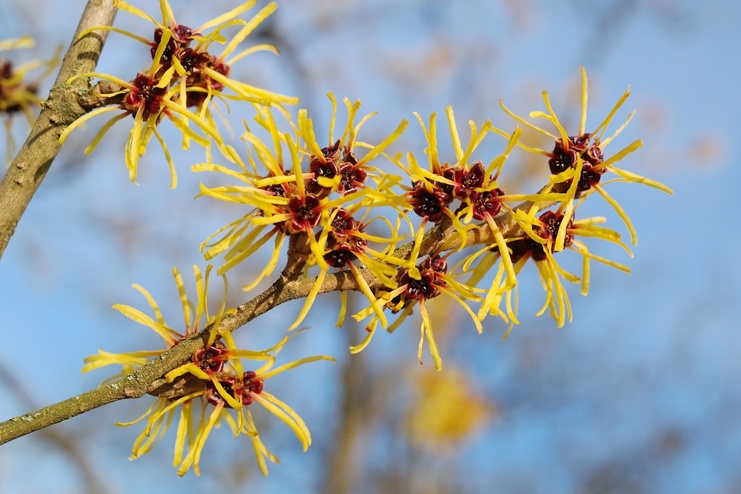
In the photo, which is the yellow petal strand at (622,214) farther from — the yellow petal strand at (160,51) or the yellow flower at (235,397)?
the yellow petal strand at (160,51)

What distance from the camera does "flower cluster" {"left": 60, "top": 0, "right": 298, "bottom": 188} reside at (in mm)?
1198

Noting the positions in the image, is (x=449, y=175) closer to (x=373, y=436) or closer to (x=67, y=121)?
(x=67, y=121)

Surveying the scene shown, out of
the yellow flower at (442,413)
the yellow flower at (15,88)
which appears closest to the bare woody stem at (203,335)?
the yellow flower at (15,88)

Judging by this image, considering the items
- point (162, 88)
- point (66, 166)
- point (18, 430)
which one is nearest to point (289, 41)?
point (66, 166)

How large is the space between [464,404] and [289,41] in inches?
257

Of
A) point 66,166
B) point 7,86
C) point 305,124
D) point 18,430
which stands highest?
point 66,166

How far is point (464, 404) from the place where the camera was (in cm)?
1041

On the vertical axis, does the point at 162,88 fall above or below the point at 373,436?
below

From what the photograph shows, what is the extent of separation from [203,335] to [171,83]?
0.55 meters

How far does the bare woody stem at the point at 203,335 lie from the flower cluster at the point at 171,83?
0.31 meters

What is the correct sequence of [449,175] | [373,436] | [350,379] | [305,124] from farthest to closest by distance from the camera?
[373,436] → [350,379] → [449,175] → [305,124]

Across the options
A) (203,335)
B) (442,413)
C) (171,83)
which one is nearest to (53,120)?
(171,83)

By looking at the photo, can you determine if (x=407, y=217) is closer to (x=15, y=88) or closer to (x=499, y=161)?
(x=499, y=161)

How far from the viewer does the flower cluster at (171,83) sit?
1198 millimetres
